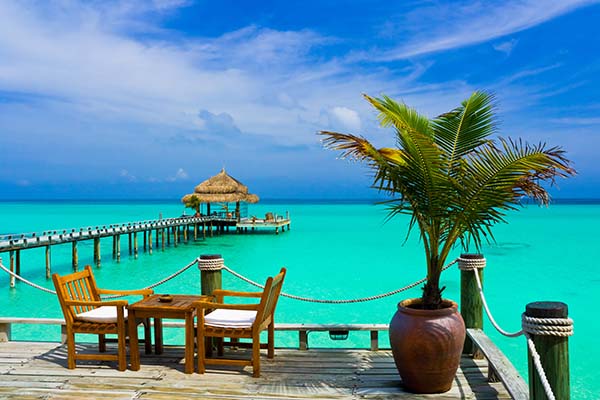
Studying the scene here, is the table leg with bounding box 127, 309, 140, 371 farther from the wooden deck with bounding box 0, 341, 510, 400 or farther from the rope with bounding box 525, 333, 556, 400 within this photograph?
the rope with bounding box 525, 333, 556, 400

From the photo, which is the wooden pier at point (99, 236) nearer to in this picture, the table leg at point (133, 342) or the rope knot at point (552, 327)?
the table leg at point (133, 342)

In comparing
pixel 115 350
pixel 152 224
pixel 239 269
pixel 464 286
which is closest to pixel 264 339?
pixel 115 350

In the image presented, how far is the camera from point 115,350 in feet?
16.4

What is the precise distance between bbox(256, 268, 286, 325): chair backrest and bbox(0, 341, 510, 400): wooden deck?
0.46m

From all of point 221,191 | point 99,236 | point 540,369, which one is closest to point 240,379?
point 540,369

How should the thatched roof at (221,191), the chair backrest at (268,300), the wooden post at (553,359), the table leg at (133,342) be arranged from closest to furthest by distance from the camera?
the wooden post at (553,359) < the chair backrest at (268,300) < the table leg at (133,342) < the thatched roof at (221,191)

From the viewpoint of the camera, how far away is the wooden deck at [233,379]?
3848mm

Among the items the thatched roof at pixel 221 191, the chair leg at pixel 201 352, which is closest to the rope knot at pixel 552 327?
the chair leg at pixel 201 352

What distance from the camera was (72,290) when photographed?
15.4 feet

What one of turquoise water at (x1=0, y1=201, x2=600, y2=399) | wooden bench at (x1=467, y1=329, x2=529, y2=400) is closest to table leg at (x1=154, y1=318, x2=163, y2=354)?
wooden bench at (x1=467, y1=329, x2=529, y2=400)

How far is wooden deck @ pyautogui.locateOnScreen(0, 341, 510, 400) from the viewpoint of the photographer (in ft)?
12.6

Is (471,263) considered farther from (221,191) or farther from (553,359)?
(221,191)

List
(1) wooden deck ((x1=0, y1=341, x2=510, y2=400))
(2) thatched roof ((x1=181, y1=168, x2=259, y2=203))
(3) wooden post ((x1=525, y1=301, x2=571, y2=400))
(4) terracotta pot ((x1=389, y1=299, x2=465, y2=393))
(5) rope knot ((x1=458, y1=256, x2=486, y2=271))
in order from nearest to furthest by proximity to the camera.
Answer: (3) wooden post ((x1=525, y1=301, x2=571, y2=400)), (4) terracotta pot ((x1=389, y1=299, x2=465, y2=393)), (1) wooden deck ((x1=0, y1=341, x2=510, y2=400)), (5) rope knot ((x1=458, y1=256, x2=486, y2=271)), (2) thatched roof ((x1=181, y1=168, x2=259, y2=203))

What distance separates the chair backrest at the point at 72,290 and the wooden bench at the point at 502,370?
340cm
